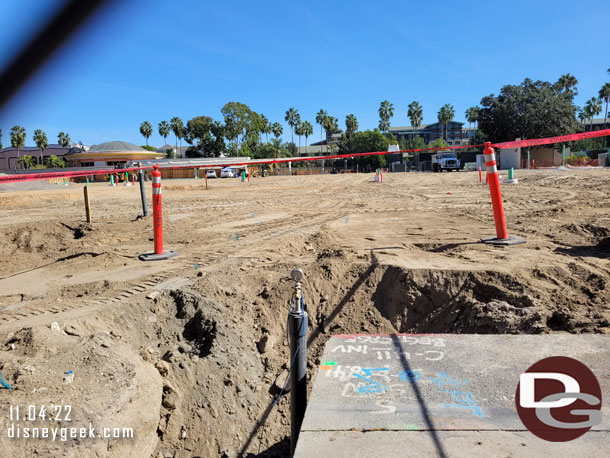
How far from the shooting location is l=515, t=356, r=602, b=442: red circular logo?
8.24 feet

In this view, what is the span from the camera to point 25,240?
9.27m

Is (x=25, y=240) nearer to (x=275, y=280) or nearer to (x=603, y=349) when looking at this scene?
(x=275, y=280)

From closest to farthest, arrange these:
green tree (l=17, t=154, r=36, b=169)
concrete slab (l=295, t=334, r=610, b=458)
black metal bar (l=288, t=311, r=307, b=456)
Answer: concrete slab (l=295, t=334, r=610, b=458) < green tree (l=17, t=154, r=36, b=169) < black metal bar (l=288, t=311, r=307, b=456)

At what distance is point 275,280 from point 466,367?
334cm

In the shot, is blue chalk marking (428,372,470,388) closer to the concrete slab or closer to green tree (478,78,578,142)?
the concrete slab

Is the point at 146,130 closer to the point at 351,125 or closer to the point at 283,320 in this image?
the point at 351,125

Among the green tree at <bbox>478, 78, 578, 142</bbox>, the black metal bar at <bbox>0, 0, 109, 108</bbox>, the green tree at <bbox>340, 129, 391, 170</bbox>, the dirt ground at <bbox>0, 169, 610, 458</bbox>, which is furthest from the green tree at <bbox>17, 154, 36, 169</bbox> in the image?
the green tree at <bbox>340, 129, 391, 170</bbox>

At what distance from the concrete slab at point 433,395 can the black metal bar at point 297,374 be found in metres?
0.18

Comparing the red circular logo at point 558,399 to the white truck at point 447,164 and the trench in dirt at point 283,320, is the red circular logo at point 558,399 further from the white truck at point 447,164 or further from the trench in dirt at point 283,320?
the white truck at point 447,164

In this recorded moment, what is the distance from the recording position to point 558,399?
2.77 m

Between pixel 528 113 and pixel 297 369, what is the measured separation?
182 feet

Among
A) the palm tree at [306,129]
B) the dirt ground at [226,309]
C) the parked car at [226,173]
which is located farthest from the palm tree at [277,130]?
the dirt ground at [226,309]

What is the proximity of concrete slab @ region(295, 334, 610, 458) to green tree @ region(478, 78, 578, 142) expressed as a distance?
54002mm

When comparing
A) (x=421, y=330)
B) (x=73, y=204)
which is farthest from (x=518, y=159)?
(x=421, y=330)
